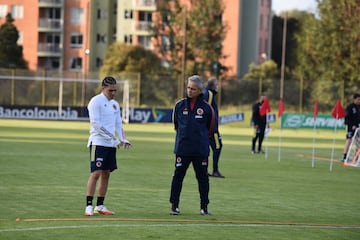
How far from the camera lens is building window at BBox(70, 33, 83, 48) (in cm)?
9975

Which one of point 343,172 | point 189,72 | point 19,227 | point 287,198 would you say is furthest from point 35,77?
point 19,227

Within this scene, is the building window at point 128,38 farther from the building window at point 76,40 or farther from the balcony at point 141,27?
the building window at point 76,40

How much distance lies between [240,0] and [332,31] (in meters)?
26.3

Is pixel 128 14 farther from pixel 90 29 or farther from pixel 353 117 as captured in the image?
pixel 353 117

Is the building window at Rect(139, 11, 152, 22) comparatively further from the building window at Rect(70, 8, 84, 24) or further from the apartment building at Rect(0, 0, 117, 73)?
the building window at Rect(70, 8, 84, 24)

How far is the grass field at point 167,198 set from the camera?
11922 mm

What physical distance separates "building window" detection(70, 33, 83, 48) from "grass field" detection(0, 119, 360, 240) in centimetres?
7111

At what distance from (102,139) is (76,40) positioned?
87.6 m

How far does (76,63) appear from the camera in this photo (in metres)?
100

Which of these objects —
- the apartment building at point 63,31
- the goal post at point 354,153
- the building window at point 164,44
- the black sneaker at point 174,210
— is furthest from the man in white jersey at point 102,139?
the apartment building at point 63,31

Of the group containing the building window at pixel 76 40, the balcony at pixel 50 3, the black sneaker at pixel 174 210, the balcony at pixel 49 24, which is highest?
the balcony at pixel 50 3

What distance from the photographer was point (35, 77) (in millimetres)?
61094

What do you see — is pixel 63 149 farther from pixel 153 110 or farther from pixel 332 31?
pixel 332 31

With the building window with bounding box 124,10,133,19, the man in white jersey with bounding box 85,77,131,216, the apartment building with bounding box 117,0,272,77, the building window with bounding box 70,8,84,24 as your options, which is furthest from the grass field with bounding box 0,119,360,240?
the building window with bounding box 124,10,133,19
